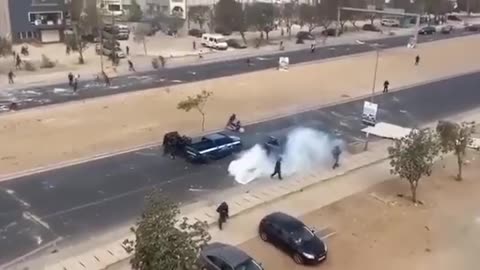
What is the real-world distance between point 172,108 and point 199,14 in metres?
45.1

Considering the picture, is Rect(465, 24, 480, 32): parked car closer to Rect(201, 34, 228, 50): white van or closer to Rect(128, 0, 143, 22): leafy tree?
Rect(201, 34, 228, 50): white van

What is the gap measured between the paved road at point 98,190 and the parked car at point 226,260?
5.89 m

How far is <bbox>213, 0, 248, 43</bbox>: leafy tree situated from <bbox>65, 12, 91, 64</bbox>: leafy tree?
18.0 m

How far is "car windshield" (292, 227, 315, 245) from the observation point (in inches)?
773

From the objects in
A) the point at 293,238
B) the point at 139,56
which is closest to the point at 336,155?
the point at 293,238

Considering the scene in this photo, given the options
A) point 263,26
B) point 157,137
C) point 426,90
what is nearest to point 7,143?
point 157,137

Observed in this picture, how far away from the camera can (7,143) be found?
32875 mm

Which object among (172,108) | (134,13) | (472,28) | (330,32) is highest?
(134,13)

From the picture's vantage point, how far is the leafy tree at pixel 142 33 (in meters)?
71.7

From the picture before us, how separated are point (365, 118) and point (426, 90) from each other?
54.1 feet

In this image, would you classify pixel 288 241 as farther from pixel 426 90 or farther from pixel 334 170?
pixel 426 90

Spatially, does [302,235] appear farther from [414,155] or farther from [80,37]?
[80,37]

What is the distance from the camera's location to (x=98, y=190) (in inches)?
1020

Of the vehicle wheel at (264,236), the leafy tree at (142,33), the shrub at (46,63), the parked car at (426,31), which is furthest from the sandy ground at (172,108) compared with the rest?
the parked car at (426,31)
